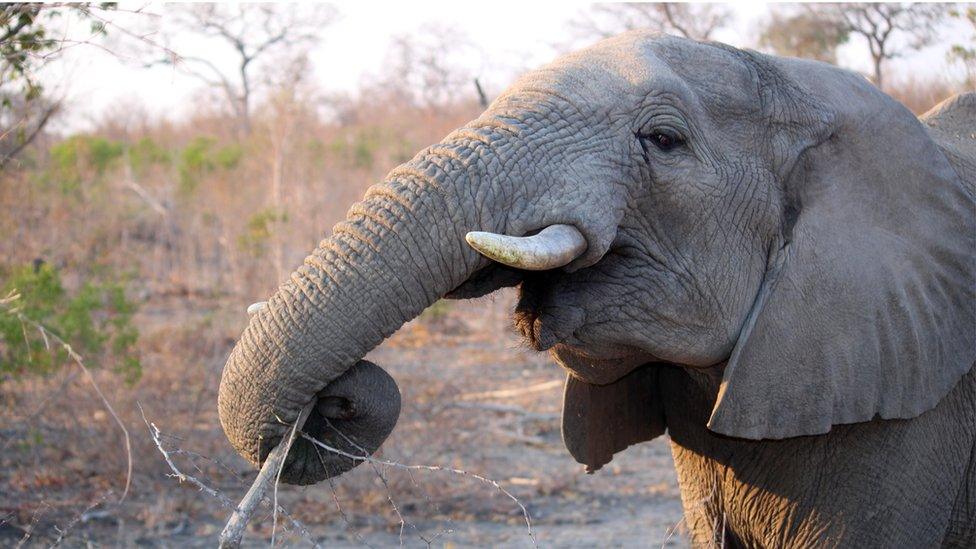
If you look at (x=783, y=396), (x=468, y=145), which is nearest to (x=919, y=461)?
(x=783, y=396)

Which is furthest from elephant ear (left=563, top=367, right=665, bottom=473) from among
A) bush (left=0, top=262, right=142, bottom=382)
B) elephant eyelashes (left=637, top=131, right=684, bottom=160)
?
bush (left=0, top=262, right=142, bottom=382)

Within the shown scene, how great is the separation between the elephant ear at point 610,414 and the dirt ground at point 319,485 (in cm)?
122

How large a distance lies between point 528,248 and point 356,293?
390 mm

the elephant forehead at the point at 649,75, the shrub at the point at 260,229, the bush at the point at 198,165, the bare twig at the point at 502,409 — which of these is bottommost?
the bare twig at the point at 502,409

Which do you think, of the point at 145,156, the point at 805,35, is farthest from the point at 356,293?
the point at 145,156

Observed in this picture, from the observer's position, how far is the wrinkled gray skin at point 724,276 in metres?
2.63

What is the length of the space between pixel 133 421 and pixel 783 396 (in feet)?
13.9

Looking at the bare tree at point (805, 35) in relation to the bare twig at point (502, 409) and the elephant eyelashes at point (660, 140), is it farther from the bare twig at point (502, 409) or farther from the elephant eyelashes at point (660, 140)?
the elephant eyelashes at point (660, 140)

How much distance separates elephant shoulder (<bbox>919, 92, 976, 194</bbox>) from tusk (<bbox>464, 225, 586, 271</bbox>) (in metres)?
1.48

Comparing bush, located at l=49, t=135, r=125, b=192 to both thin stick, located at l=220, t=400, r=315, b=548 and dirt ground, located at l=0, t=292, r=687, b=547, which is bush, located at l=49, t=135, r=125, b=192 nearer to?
dirt ground, located at l=0, t=292, r=687, b=547

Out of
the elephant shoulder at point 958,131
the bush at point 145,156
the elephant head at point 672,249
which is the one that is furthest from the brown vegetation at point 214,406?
the bush at point 145,156

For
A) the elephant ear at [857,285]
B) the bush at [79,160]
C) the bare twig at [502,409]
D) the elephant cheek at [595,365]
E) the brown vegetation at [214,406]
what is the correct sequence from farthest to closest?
the bush at [79,160], the bare twig at [502,409], the brown vegetation at [214,406], the elephant cheek at [595,365], the elephant ear at [857,285]

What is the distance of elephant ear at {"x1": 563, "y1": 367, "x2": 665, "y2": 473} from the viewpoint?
11.8 feet

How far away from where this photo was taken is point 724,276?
293cm
